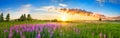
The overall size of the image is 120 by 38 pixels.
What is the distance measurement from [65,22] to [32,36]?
10.7 feet

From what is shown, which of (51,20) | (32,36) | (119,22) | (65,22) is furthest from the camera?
(119,22)

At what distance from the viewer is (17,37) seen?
3.09 meters

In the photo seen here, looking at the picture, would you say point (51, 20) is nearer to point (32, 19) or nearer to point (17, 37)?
point (32, 19)

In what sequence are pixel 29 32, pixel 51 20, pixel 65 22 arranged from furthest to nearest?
1. pixel 51 20
2. pixel 65 22
3. pixel 29 32

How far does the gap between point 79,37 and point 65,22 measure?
2946mm

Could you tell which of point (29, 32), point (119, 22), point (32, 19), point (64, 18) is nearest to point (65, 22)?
point (64, 18)

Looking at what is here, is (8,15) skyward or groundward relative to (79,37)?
skyward

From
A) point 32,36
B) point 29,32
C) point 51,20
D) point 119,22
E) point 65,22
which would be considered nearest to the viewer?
point 32,36

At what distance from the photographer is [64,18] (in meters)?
6.39

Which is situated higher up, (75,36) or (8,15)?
(8,15)

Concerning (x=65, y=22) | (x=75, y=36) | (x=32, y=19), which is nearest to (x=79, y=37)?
(x=75, y=36)

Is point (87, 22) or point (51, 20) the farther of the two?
point (87, 22)

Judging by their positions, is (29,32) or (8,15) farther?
(8,15)

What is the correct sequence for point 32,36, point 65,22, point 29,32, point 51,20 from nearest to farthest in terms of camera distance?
point 32,36, point 29,32, point 65,22, point 51,20
